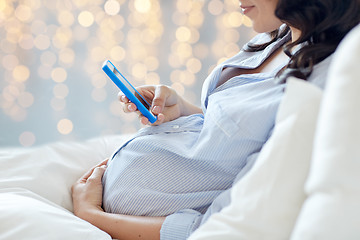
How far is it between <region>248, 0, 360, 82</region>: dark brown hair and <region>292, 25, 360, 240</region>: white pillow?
0.26 metres

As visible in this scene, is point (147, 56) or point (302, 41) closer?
point (302, 41)

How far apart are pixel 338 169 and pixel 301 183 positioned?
8cm

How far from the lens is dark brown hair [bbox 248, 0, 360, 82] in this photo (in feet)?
2.48

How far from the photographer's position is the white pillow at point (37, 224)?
0.67 metres

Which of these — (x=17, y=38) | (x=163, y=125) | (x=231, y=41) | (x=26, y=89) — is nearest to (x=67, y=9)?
(x=17, y=38)

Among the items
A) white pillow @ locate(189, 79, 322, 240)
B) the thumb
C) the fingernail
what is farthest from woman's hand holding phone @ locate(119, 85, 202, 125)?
white pillow @ locate(189, 79, 322, 240)

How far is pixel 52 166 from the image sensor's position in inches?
39.7

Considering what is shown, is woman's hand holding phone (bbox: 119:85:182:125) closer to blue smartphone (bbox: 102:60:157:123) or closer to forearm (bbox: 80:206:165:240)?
blue smartphone (bbox: 102:60:157:123)

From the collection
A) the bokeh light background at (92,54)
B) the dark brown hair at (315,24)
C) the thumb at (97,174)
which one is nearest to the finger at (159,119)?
the thumb at (97,174)

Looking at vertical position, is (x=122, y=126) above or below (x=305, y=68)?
below

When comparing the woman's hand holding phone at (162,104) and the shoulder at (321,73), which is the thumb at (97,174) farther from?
the shoulder at (321,73)

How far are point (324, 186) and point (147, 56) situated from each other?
172cm

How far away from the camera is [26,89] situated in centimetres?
196

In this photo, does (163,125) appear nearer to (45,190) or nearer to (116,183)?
(116,183)
